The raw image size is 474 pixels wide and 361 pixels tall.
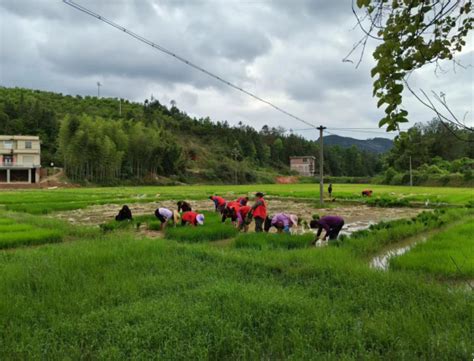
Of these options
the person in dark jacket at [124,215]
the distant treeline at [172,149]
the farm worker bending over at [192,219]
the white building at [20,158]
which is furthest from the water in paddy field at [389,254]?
the white building at [20,158]

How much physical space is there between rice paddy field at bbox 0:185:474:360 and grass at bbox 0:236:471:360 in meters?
0.02

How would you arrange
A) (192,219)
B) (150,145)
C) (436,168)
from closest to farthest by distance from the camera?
(192,219) < (436,168) < (150,145)

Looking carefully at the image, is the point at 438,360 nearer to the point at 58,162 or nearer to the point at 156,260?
the point at 156,260

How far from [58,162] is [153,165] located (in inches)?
553

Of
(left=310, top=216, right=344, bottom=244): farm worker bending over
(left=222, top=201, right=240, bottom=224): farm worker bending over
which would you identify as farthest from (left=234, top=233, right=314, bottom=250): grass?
(left=222, top=201, right=240, bottom=224): farm worker bending over

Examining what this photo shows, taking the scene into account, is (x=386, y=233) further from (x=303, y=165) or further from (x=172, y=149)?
(x=303, y=165)

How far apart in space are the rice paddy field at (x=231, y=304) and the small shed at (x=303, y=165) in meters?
80.9

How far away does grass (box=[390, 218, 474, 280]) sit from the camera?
5633mm

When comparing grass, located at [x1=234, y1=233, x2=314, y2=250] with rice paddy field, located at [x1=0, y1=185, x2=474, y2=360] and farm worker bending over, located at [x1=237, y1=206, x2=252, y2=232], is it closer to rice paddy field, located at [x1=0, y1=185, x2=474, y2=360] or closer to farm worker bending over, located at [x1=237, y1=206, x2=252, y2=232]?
rice paddy field, located at [x1=0, y1=185, x2=474, y2=360]

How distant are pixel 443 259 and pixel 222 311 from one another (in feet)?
15.2

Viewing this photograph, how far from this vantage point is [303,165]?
88.3 meters

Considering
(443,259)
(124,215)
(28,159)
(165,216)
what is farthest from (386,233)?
(28,159)

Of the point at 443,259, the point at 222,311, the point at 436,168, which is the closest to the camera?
the point at 222,311

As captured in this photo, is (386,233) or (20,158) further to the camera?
(20,158)
